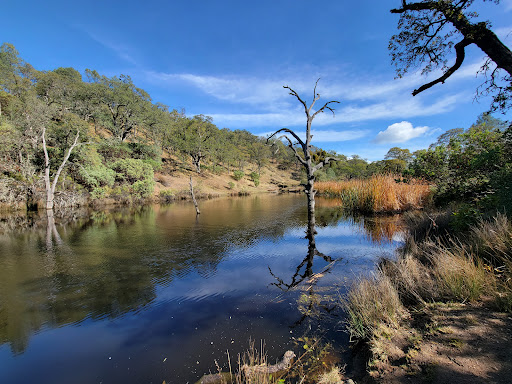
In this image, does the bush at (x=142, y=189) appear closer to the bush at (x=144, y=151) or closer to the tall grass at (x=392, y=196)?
the bush at (x=144, y=151)

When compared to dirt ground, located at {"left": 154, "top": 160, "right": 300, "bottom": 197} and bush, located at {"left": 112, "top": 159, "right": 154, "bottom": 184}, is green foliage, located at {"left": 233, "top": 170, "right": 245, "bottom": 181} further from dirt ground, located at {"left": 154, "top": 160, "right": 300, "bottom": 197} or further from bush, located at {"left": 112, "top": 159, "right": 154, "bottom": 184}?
bush, located at {"left": 112, "top": 159, "right": 154, "bottom": 184}

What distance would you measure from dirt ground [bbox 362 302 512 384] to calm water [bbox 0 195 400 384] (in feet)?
3.79

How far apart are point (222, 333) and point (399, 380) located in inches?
115

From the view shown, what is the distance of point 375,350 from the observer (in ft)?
10.1

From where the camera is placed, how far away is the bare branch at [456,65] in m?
6.45

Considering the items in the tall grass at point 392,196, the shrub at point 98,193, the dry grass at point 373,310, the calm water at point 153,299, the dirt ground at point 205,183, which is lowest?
the calm water at point 153,299

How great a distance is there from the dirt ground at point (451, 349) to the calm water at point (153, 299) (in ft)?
3.79

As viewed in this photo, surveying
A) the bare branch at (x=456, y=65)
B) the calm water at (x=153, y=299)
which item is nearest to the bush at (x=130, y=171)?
the calm water at (x=153, y=299)

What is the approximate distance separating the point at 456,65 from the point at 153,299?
11.1 meters

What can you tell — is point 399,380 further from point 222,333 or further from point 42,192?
point 42,192

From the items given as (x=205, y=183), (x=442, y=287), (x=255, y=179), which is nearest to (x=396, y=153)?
(x=255, y=179)

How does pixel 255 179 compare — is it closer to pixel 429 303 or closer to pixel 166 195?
pixel 166 195

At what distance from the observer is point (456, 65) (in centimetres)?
700

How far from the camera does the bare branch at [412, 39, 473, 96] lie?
6.45 meters
